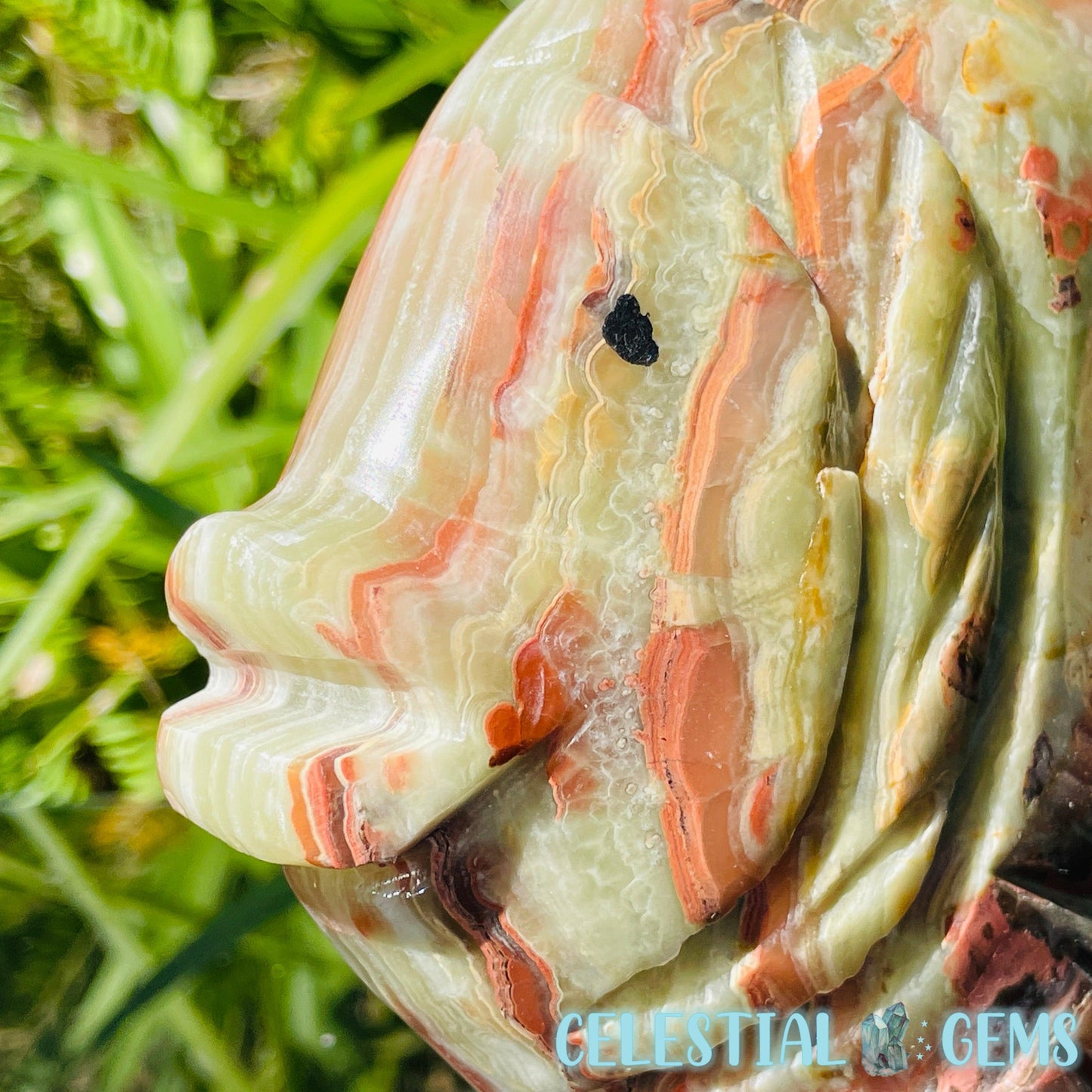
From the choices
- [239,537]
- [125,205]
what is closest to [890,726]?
[239,537]

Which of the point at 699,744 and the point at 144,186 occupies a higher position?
the point at 144,186

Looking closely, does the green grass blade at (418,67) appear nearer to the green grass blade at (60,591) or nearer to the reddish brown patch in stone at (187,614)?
the green grass blade at (60,591)

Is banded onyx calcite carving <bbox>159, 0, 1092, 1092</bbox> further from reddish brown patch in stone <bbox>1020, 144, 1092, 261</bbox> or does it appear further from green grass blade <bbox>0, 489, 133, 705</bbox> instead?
green grass blade <bbox>0, 489, 133, 705</bbox>

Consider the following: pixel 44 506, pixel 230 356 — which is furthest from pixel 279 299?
pixel 44 506

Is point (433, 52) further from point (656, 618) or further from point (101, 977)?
point (101, 977)

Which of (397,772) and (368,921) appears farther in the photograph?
(368,921)

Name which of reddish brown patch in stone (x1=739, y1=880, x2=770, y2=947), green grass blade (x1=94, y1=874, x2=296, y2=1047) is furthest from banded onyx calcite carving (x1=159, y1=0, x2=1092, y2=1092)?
green grass blade (x1=94, y1=874, x2=296, y2=1047)

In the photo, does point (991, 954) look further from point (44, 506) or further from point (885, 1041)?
point (44, 506)

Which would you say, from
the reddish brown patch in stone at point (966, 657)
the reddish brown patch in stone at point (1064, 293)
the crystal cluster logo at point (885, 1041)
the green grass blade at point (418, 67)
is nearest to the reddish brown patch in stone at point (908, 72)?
the reddish brown patch in stone at point (1064, 293)
